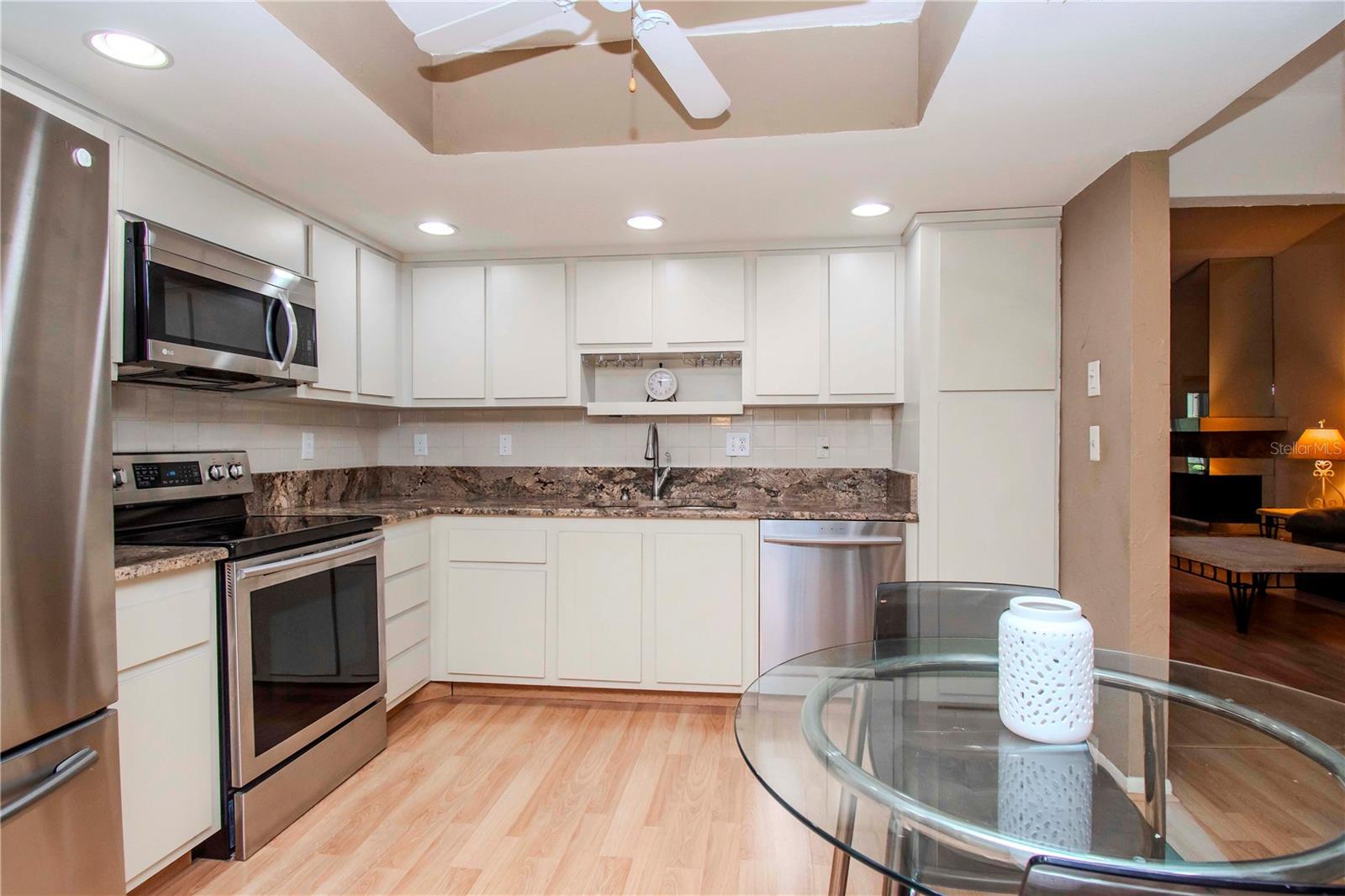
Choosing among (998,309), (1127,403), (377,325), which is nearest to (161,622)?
(377,325)

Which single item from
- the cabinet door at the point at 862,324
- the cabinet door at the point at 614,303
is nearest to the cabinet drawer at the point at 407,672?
the cabinet door at the point at 614,303

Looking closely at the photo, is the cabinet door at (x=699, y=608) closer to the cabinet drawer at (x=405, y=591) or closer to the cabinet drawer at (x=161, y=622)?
the cabinet drawer at (x=405, y=591)

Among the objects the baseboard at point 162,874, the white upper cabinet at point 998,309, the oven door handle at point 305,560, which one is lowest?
the baseboard at point 162,874

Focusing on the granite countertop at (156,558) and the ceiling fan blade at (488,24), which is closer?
the ceiling fan blade at (488,24)

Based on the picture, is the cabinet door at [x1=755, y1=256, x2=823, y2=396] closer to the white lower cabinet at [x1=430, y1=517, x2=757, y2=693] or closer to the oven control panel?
the white lower cabinet at [x1=430, y1=517, x2=757, y2=693]

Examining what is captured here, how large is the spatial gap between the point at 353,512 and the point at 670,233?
184cm

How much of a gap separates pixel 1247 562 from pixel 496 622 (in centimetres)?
325

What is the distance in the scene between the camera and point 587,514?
3037mm

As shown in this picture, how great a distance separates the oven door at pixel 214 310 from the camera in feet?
6.29

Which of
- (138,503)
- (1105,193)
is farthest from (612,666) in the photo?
(1105,193)

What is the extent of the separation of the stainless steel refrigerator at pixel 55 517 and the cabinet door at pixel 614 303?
2061 millimetres

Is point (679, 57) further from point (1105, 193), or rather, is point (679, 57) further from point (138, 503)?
point (138, 503)

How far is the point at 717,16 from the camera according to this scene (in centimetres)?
201

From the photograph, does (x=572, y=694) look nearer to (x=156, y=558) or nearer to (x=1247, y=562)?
(x=156, y=558)
